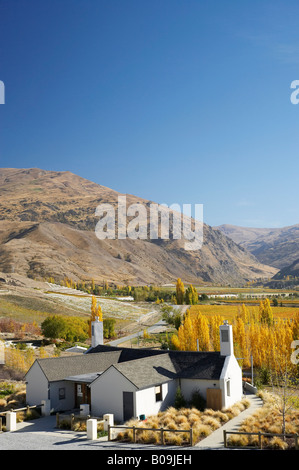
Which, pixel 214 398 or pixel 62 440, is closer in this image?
pixel 62 440

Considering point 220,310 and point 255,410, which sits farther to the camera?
point 220,310

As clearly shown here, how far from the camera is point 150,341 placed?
7344 cm

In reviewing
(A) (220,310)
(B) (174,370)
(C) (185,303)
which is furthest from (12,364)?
(C) (185,303)

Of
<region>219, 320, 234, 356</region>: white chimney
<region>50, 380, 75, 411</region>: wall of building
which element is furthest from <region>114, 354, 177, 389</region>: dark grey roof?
<region>50, 380, 75, 411</region>: wall of building

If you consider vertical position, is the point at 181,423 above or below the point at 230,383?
below

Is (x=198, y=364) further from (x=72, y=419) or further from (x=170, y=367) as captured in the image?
(x=72, y=419)

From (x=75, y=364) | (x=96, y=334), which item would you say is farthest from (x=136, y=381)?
(x=96, y=334)

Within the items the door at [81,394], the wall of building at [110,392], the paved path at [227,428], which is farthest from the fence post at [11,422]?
the paved path at [227,428]

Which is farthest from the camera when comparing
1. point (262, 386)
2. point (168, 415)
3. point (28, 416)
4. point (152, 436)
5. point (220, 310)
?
point (220, 310)

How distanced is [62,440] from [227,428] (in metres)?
8.79

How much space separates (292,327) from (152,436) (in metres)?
33.0

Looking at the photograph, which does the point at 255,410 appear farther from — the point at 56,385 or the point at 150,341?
the point at 150,341

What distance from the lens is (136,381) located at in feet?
89.5

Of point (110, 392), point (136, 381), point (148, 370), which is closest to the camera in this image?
point (136, 381)
